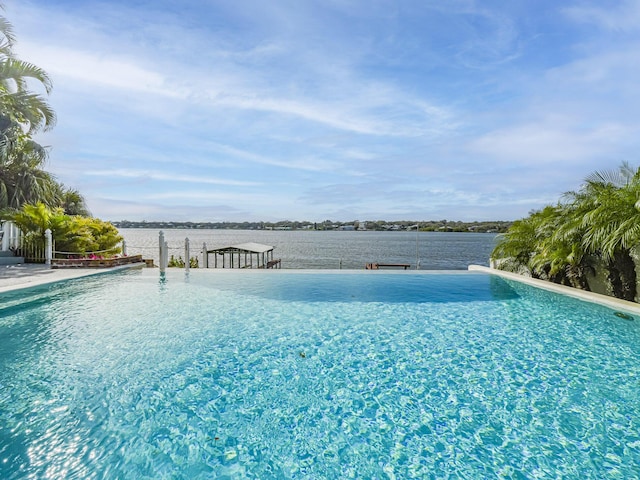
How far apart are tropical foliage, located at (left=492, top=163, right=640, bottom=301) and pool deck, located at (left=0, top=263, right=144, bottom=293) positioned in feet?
41.8

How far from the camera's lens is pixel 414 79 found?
13.8 m

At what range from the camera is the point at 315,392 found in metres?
3.98

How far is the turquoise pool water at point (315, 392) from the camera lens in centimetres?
282

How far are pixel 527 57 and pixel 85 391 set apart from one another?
1385cm

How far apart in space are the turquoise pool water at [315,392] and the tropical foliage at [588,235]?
149 cm

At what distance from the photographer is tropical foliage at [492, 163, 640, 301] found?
7383 millimetres

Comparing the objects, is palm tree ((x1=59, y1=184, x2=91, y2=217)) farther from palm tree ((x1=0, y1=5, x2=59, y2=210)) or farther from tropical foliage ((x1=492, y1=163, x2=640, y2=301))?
tropical foliage ((x1=492, y1=163, x2=640, y2=301))

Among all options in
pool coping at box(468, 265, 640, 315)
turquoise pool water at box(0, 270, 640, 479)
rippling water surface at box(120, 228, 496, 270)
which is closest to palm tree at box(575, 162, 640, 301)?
pool coping at box(468, 265, 640, 315)

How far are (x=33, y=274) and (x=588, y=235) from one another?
1413 centimetres

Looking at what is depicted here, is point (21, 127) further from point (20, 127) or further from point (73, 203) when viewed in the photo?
point (73, 203)

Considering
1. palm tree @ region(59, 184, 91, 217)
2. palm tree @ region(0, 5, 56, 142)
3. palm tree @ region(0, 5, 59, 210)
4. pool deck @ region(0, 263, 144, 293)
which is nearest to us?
pool deck @ region(0, 263, 144, 293)

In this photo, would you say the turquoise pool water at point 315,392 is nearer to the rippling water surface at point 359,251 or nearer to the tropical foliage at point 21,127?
the rippling water surface at point 359,251

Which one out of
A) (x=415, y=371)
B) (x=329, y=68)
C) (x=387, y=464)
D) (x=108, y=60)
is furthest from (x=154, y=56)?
(x=387, y=464)

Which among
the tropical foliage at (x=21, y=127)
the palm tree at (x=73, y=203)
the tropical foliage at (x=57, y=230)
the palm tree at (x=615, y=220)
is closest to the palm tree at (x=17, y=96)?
the tropical foliage at (x=21, y=127)
